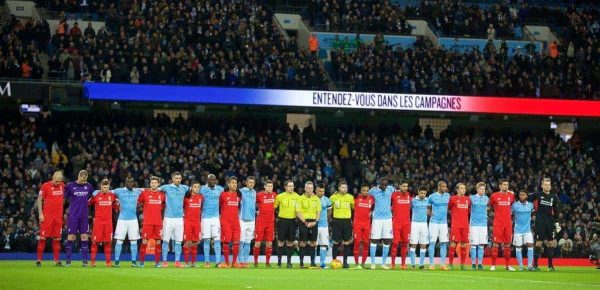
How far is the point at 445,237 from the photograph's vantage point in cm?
2902

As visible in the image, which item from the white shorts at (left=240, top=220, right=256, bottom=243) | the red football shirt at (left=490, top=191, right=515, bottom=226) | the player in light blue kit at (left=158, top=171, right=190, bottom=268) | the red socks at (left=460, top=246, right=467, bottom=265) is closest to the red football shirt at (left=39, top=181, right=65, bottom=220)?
the player in light blue kit at (left=158, top=171, right=190, bottom=268)

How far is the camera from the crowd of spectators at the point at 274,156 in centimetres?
3769

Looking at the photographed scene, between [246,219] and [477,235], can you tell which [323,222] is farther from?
[477,235]

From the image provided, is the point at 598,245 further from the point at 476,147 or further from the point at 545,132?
the point at 545,132

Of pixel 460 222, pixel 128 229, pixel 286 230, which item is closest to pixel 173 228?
pixel 128 229

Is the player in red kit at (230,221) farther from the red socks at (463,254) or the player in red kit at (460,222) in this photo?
the red socks at (463,254)

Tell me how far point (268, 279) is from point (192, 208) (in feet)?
20.9

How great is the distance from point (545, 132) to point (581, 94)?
11.9ft

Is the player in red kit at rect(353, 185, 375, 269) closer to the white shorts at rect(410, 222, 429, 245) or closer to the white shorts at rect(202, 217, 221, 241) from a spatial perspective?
the white shorts at rect(410, 222, 429, 245)

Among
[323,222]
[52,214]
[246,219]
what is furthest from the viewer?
[323,222]

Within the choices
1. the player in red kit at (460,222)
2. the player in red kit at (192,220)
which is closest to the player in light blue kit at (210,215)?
the player in red kit at (192,220)

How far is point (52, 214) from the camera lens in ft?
85.6

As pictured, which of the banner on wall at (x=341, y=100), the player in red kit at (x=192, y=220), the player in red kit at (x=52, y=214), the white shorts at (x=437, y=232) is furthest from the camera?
the banner on wall at (x=341, y=100)

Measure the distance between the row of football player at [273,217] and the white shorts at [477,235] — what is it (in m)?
0.03
